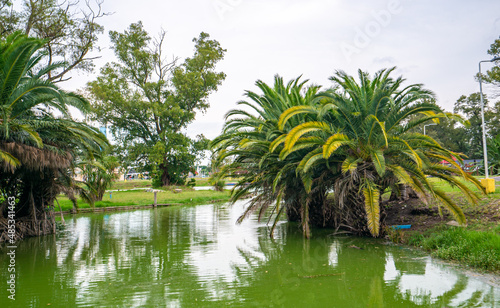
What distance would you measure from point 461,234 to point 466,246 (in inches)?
28.2

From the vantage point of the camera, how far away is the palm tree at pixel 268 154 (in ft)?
39.8

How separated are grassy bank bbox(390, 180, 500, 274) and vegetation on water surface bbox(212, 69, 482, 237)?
650 mm

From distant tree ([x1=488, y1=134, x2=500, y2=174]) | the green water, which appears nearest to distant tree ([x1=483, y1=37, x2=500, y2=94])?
distant tree ([x1=488, y1=134, x2=500, y2=174])

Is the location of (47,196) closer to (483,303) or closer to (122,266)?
(122,266)

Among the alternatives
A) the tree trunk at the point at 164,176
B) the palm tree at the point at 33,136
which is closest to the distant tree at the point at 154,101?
the tree trunk at the point at 164,176

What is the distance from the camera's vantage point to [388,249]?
10172 millimetres

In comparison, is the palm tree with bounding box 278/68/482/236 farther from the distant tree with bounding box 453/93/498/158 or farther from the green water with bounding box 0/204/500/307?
the distant tree with bounding box 453/93/498/158

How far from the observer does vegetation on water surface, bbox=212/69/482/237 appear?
33.1 ft

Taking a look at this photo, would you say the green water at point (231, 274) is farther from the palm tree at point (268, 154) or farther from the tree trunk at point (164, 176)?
the tree trunk at point (164, 176)

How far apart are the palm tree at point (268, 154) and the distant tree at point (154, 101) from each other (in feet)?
84.1

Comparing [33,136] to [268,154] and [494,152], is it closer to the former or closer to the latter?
[268,154]

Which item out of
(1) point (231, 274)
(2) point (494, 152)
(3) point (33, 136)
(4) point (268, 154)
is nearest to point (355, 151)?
(4) point (268, 154)

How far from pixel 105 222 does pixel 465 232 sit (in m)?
14.4

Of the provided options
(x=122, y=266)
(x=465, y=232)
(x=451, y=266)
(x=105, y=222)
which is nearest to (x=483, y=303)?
(x=451, y=266)
